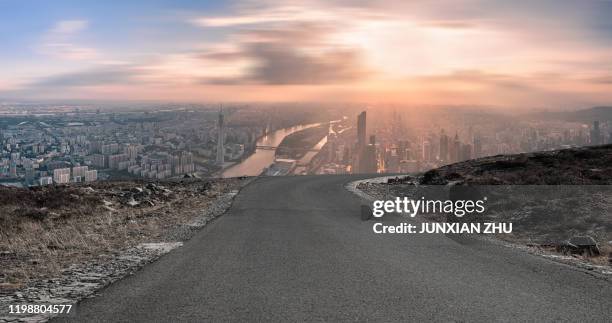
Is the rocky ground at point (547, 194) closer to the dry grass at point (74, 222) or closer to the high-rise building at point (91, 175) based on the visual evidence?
the dry grass at point (74, 222)

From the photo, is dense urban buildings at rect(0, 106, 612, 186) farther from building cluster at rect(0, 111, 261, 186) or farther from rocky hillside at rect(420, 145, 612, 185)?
rocky hillside at rect(420, 145, 612, 185)

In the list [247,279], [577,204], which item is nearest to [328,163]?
[577,204]

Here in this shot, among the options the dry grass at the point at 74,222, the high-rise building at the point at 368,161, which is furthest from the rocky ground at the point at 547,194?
the high-rise building at the point at 368,161

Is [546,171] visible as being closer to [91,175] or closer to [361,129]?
[91,175]

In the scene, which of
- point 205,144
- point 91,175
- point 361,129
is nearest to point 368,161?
point 205,144

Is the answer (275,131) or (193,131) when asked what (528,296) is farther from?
(275,131)
